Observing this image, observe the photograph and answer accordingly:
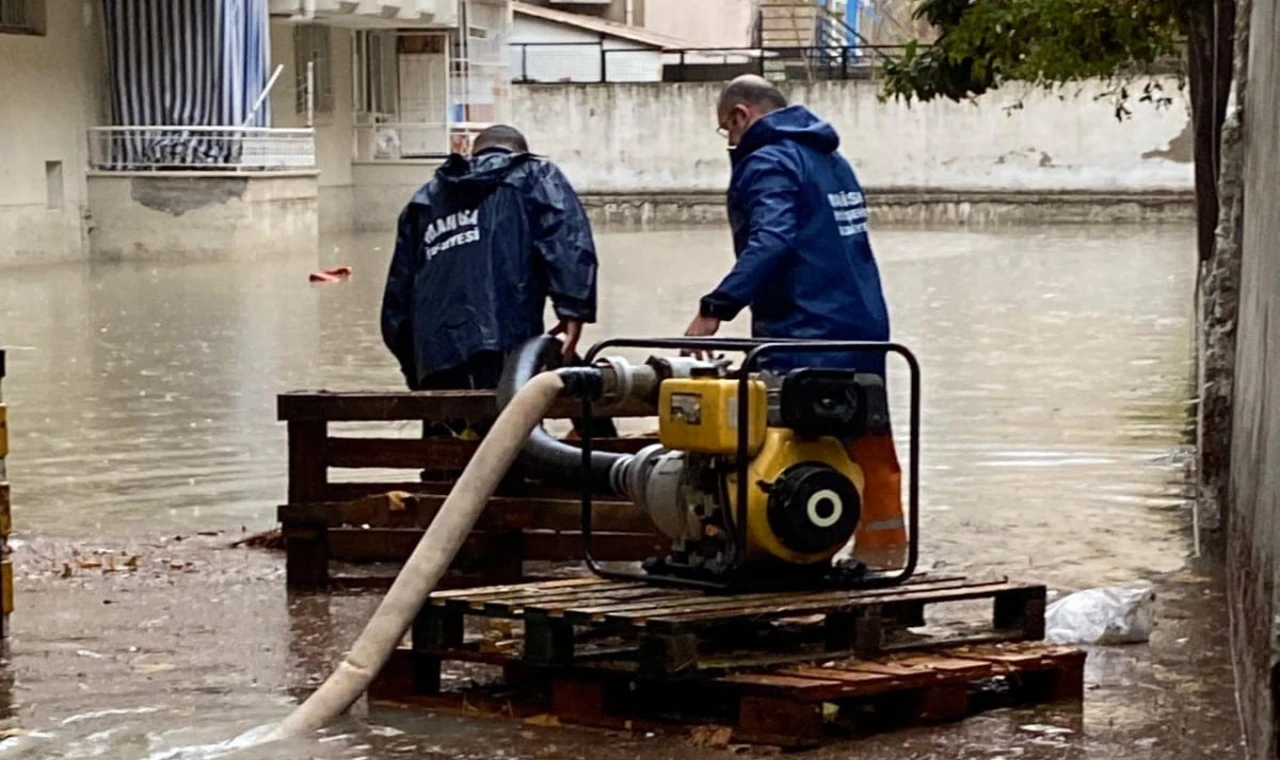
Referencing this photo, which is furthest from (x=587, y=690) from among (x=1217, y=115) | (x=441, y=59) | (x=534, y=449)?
(x=441, y=59)

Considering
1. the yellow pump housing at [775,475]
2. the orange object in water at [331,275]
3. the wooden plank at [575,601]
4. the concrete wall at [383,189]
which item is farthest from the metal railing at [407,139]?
the yellow pump housing at [775,475]

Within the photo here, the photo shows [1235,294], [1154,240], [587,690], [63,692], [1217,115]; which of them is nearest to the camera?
[587,690]

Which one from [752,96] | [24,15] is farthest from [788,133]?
[24,15]

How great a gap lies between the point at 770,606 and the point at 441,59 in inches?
1701

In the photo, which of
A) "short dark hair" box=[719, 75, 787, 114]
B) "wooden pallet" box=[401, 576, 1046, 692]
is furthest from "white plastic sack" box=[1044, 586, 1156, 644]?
"short dark hair" box=[719, 75, 787, 114]

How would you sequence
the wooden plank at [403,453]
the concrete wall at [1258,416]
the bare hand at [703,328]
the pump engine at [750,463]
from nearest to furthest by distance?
the concrete wall at [1258,416] < the pump engine at [750,463] < the bare hand at [703,328] < the wooden plank at [403,453]

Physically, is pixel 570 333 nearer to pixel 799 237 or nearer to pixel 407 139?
pixel 799 237

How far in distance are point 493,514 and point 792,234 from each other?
53.3 inches

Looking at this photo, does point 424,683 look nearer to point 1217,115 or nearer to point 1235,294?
point 1235,294

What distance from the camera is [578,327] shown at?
8.75 m

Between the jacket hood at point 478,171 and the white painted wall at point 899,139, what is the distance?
121 ft

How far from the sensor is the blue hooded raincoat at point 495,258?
8766 mm

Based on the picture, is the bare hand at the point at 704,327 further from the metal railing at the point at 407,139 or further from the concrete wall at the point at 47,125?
the metal railing at the point at 407,139

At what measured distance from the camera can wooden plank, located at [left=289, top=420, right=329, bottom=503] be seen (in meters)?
8.31
